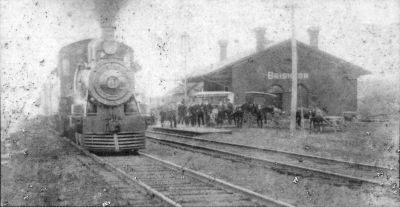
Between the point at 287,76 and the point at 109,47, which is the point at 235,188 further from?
the point at 287,76

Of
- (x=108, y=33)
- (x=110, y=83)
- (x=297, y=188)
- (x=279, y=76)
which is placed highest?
(x=279, y=76)

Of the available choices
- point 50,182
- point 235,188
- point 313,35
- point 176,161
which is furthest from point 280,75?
point 50,182

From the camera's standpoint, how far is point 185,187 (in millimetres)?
7449

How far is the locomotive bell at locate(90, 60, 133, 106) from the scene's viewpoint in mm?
11930

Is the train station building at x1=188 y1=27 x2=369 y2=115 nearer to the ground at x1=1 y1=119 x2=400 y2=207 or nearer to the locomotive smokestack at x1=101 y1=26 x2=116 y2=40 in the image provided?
the ground at x1=1 y1=119 x2=400 y2=207

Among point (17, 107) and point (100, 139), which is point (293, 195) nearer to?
point (17, 107)

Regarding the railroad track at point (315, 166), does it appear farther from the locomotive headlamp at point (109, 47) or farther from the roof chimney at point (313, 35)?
the roof chimney at point (313, 35)

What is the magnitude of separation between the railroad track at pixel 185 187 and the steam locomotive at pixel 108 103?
74.4 inches

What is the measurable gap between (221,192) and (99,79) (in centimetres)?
622

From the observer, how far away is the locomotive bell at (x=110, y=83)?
11930 mm

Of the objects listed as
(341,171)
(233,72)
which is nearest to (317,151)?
(341,171)

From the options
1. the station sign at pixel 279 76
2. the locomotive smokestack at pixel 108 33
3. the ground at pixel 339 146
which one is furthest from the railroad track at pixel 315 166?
the station sign at pixel 279 76

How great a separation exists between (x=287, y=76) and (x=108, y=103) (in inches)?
775

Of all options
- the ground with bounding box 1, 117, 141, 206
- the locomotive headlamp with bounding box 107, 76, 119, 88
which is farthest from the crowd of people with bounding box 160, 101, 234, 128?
the ground with bounding box 1, 117, 141, 206
